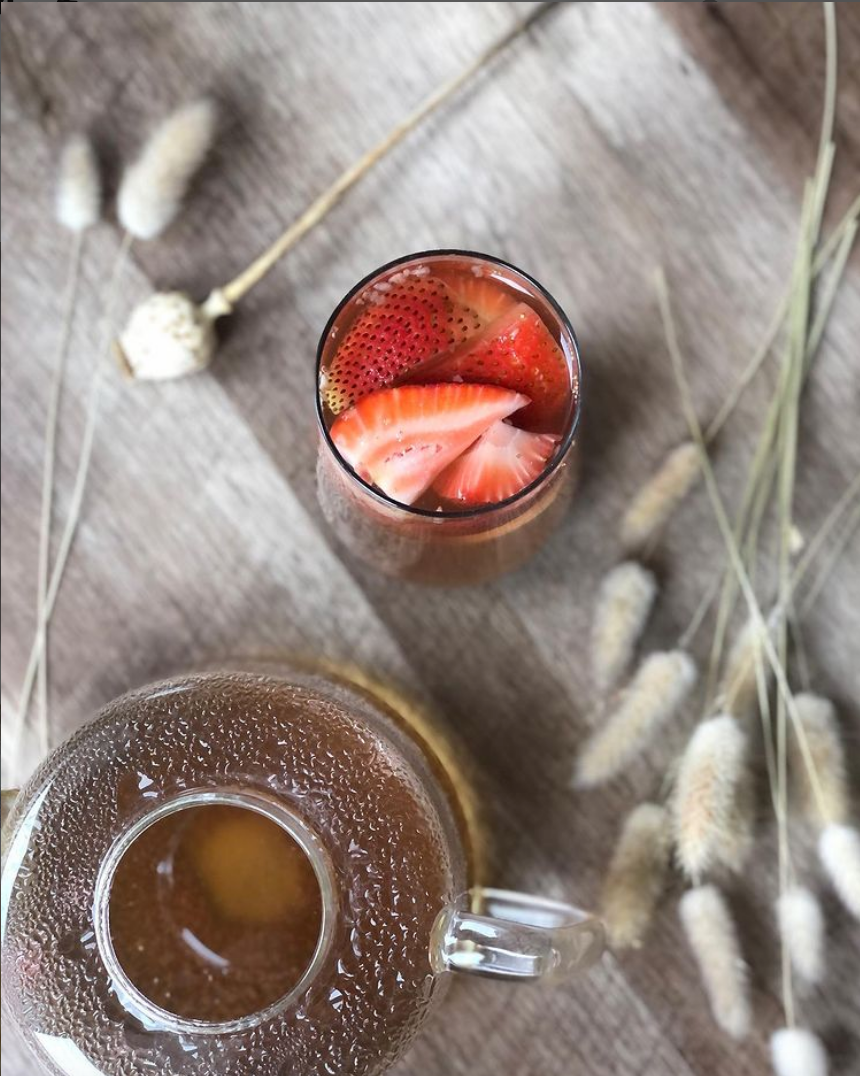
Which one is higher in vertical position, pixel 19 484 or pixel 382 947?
pixel 19 484

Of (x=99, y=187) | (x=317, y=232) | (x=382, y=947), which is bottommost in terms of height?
(x=382, y=947)

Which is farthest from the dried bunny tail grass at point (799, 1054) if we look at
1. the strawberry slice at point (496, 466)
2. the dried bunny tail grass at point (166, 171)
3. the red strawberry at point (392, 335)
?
the dried bunny tail grass at point (166, 171)

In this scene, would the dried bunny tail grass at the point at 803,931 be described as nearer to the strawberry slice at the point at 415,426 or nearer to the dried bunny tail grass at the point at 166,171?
the strawberry slice at the point at 415,426

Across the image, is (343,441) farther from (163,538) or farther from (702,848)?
(702,848)

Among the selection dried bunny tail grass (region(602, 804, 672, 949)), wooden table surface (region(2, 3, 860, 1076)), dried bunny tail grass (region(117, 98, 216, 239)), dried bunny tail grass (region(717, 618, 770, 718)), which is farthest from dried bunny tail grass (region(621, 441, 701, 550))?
dried bunny tail grass (region(117, 98, 216, 239))

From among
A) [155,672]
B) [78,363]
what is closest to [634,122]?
[78,363]

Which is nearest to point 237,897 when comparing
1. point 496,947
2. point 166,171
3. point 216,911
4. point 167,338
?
point 216,911

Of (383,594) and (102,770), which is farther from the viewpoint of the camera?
(383,594)

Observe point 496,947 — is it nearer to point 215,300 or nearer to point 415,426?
point 415,426
